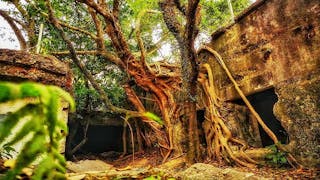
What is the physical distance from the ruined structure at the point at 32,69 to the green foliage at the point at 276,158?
3.17 meters

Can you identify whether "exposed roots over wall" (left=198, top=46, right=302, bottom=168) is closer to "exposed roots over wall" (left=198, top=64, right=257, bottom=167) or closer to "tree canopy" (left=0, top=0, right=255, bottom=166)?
"exposed roots over wall" (left=198, top=64, right=257, bottom=167)

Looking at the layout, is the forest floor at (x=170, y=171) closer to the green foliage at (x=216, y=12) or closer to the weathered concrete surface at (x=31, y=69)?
the weathered concrete surface at (x=31, y=69)

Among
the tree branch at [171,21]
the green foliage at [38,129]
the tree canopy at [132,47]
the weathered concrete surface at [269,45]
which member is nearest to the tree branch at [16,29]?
the tree canopy at [132,47]

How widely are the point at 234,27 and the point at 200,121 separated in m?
2.32

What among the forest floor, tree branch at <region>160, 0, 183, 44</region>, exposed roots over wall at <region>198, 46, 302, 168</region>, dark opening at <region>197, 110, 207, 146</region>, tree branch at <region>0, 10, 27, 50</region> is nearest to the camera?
the forest floor

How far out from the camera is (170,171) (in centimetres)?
191

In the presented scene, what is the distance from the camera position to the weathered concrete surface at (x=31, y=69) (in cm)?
271

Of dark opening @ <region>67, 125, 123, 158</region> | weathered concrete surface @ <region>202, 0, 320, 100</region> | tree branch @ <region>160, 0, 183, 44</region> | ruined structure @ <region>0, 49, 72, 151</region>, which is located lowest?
dark opening @ <region>67, 125, 123, 158</region>

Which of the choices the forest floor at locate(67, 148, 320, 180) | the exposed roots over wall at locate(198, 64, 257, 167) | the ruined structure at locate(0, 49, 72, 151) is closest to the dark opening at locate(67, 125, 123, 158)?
the forest floor at locate(67, 148, 320, 180)

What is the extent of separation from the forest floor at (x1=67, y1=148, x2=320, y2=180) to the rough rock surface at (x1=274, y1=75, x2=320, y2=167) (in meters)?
0.26

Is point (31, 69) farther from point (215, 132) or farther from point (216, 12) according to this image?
point (216, 12)

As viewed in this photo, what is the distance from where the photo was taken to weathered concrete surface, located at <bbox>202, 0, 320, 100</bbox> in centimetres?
393

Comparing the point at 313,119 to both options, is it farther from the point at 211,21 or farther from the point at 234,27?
the point at 211,21

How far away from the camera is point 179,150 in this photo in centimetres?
573
